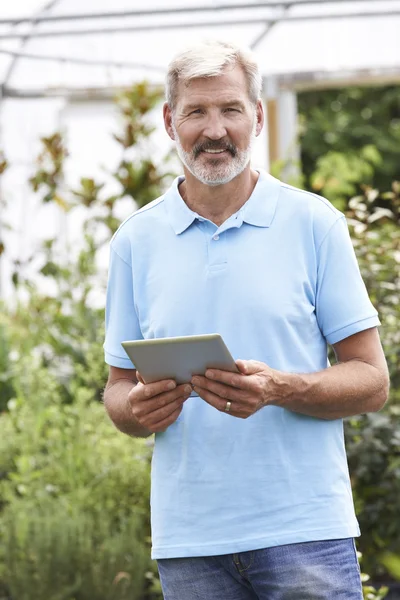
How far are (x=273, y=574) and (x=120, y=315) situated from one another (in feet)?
2.11

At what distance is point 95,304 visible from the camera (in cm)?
670

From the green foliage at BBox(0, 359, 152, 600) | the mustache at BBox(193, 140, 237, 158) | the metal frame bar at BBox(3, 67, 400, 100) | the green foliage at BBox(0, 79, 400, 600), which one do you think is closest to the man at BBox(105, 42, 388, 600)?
the mustache at BBox(193, 140, 237, 158)

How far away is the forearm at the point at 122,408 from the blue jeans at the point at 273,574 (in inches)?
11.0

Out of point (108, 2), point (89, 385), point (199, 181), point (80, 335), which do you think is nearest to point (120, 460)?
point (89, 385)

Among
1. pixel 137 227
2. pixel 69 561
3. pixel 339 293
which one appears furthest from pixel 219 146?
pixel 69 561

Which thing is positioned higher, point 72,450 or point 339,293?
point 339,293

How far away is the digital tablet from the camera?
1.89 meters

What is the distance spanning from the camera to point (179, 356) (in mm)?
1938

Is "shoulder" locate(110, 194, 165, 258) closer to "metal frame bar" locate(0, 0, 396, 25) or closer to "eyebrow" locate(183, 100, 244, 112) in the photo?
"eyebrow" locate(183, 100, 244, 112)

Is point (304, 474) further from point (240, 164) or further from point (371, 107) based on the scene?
point (371, 107)

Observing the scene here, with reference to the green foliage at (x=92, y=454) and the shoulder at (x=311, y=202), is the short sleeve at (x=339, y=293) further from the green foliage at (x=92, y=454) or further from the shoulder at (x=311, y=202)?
the green foliage at (x=92, y=454)

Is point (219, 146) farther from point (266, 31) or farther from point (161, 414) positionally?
point (266, 31)

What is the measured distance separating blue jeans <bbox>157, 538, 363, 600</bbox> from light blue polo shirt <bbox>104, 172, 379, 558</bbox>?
0.09 feet

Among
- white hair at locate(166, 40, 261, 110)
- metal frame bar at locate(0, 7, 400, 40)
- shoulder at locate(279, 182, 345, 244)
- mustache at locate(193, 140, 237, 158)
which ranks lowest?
shoulder at locate(279, 182, 345, 244)
